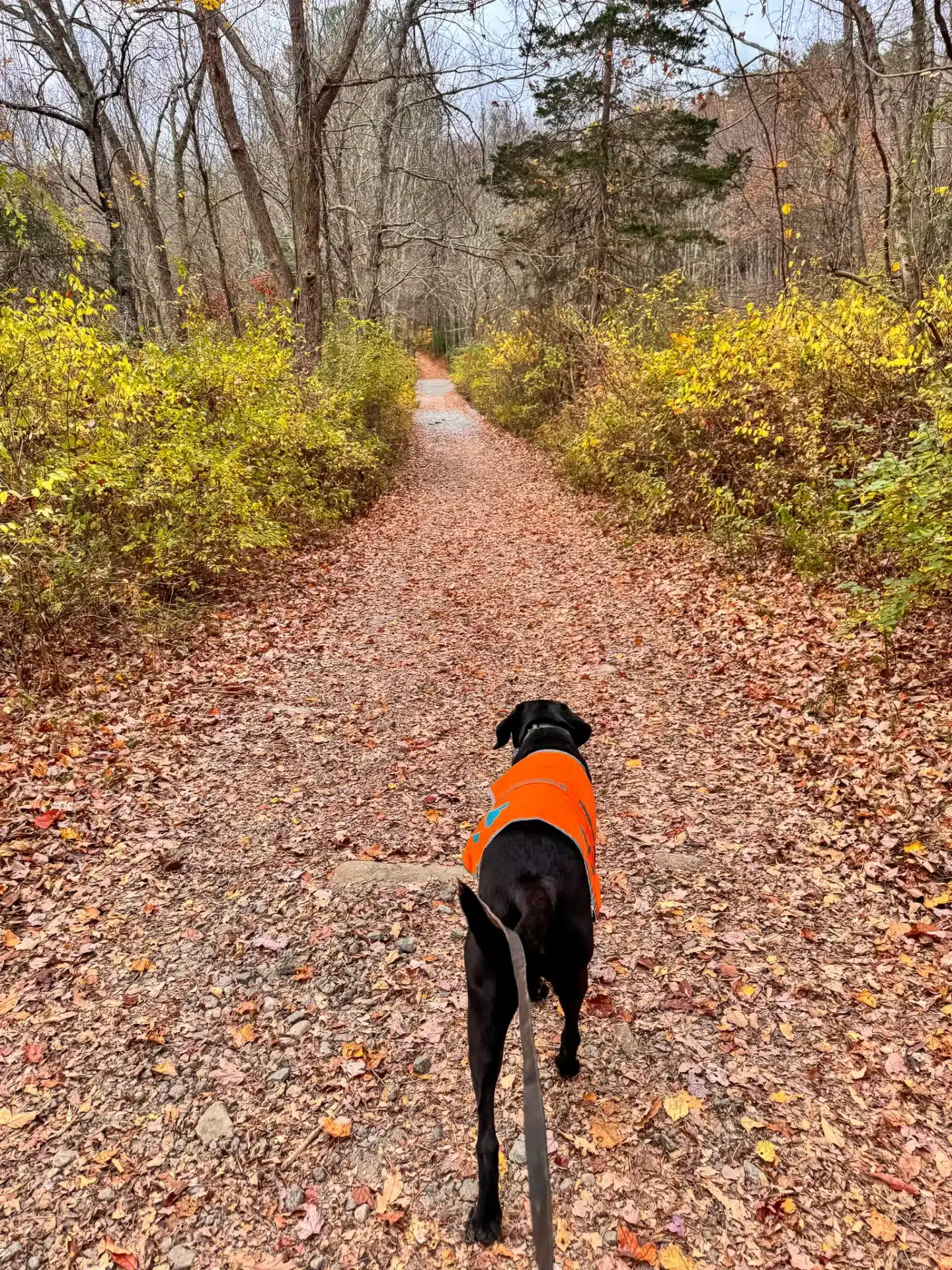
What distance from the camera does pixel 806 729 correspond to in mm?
5230

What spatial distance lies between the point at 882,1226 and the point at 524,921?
178 centimetres

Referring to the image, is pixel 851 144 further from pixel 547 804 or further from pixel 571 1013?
pixel 571 1013

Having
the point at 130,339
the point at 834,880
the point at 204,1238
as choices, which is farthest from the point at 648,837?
the point at 130,339

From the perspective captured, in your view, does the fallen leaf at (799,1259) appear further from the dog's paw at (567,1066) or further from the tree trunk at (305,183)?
the tree trunk at (305,183)

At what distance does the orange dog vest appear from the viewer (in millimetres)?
2811

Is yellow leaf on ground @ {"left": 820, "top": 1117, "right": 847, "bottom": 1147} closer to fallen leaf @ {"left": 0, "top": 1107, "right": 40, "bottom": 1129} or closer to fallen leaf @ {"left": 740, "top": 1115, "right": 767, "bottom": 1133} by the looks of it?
fallen leaf @ {"left": 740, "top": 1115, "right": 767, "bottom": 1133}

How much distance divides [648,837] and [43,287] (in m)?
14.2

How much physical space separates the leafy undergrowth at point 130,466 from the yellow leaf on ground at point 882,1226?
6359 millimetres

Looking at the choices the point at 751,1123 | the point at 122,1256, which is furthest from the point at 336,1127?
the point at 751,1123

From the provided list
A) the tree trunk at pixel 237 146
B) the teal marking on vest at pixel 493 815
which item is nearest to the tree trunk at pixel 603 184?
the tree trunk at pixel 237 146

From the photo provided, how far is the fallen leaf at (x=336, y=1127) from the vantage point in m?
2.83

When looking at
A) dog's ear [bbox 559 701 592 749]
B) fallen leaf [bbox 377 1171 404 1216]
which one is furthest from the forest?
fallen leaf [bbox 377 1171 404 1216]

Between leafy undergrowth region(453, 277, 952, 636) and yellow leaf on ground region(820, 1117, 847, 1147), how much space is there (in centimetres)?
405

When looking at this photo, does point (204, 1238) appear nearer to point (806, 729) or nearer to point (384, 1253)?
point (384, 1253)
